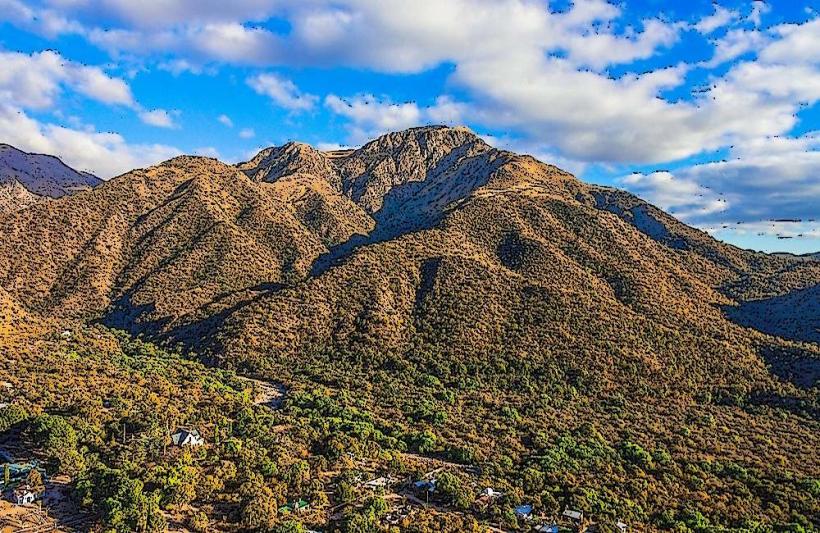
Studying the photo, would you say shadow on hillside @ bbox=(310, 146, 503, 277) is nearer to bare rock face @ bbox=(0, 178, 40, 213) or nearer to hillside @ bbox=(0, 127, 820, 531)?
hillside @ bbox=(0, 127, 820, 531)

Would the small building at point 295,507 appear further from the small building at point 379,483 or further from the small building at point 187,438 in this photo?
the small building at point 187,438

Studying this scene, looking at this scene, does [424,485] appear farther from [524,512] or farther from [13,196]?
[13,196]

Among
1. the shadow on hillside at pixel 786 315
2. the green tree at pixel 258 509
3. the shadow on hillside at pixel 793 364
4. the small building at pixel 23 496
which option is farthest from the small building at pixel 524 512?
the shadow on hillside at pixel 786 315

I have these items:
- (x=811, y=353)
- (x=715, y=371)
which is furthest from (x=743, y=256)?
(x=715, y=371)

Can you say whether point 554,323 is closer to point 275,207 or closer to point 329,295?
point 329,295

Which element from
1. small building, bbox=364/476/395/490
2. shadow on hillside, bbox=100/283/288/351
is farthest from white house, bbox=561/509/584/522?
shadow on hillside, bbox=100/283/288/351

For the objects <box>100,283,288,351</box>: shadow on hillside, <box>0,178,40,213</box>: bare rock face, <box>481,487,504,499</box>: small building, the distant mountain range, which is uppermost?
<box>0,178,40,213</box>: bare rock face

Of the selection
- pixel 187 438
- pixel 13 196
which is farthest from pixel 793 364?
pixel 13 196
